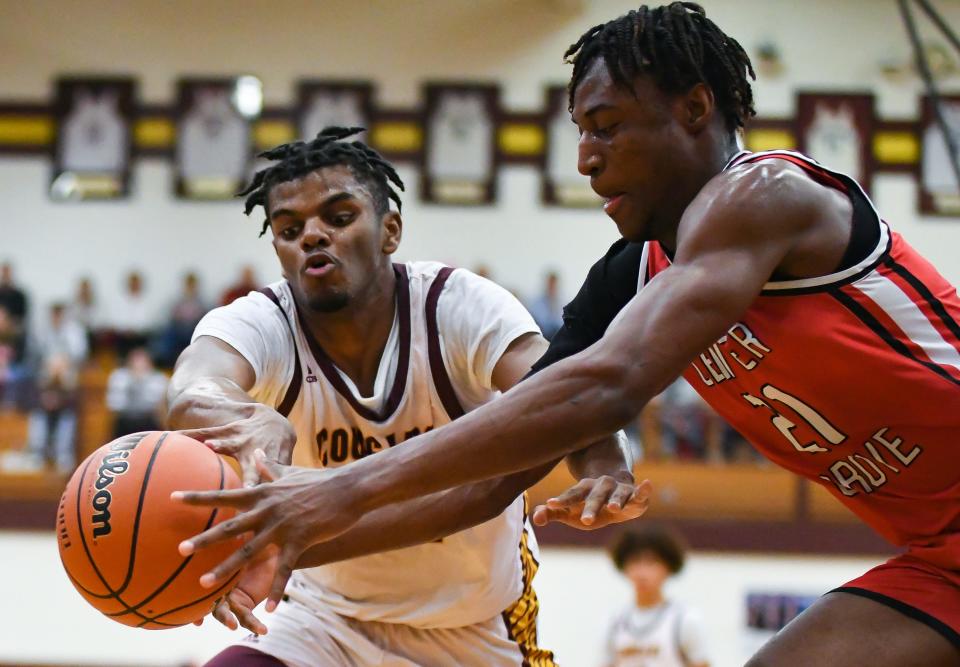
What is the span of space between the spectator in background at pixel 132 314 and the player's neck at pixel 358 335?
1195 cm

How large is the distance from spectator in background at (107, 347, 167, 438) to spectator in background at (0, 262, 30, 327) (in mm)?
2229

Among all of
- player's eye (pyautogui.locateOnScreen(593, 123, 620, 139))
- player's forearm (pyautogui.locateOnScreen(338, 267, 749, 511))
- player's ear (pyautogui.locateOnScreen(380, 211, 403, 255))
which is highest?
player's eye (pyautogui.locateOnScreen(593, 123, 620, 139))

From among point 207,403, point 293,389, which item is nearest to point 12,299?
point 293,389

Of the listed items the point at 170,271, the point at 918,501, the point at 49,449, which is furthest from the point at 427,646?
the point at 170,271

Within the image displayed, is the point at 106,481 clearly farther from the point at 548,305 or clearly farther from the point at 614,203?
the point at 548,305

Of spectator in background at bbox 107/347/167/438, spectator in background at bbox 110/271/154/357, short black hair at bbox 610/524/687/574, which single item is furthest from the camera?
spectator in background at bbox 110/271/154/357

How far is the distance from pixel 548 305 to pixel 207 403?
12.1 metres

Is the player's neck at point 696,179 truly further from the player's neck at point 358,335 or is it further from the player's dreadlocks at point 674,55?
the player's neck at point 358,335

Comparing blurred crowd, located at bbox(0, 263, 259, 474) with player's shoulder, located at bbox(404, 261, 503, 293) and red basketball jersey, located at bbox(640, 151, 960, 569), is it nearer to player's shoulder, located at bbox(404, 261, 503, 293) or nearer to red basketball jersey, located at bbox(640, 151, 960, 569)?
player's shoulder, located at bbox(404, 261, 503, 293)

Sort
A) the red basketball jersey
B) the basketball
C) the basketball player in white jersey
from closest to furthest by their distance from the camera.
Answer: the red basketball jersey → the basketball → the basketball player in white jersey

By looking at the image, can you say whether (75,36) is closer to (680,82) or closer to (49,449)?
(49,449)

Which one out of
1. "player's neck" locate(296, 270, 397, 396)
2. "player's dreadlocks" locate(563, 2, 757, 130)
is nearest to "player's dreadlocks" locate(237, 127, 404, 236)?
"player's neck" locate(296, 270, 397, 396)

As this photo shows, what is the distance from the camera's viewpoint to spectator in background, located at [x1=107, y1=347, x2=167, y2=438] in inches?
485

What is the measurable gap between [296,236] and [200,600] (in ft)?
4.32
